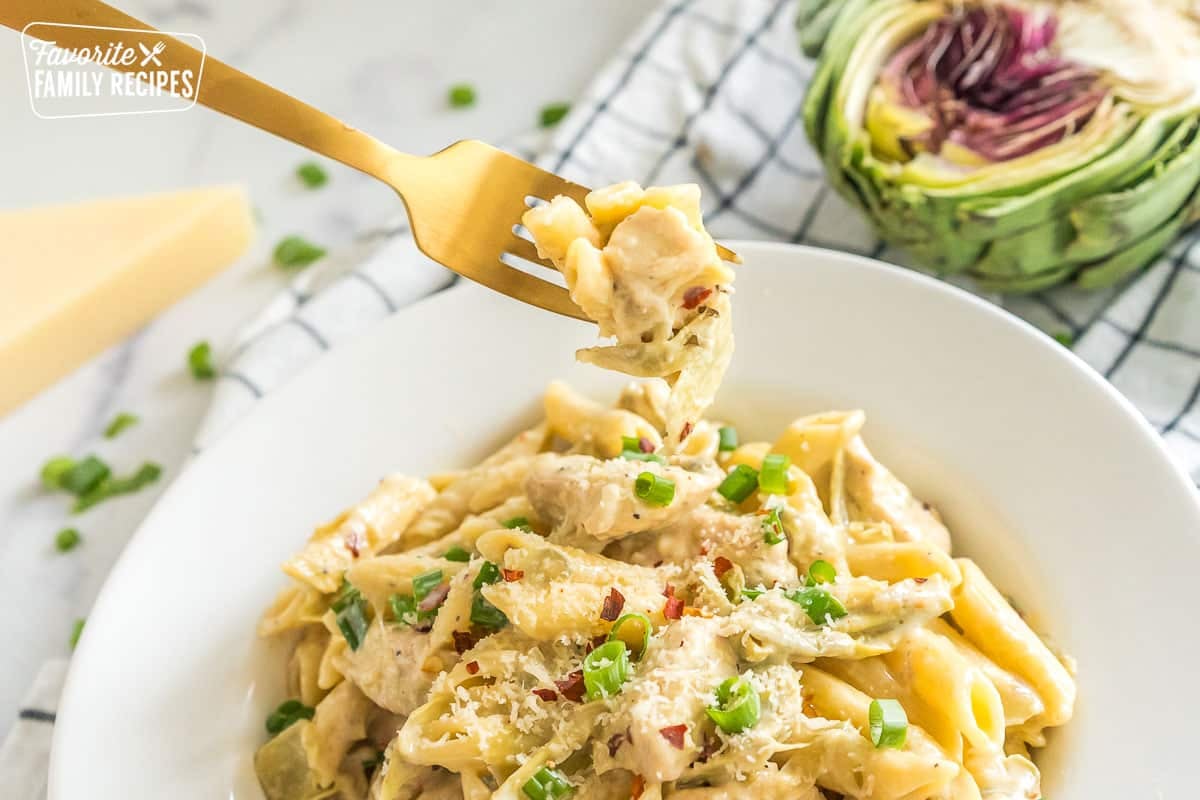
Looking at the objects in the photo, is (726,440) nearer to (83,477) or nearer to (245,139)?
(83,477)

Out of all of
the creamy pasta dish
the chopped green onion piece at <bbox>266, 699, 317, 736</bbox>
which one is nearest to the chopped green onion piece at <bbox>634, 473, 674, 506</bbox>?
the creamy pasta dish

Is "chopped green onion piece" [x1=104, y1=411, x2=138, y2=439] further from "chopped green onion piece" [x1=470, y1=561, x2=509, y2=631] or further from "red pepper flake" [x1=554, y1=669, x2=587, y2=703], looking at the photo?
"red pepper flake" [x1=554, y1=669, x2=587, y2=703]

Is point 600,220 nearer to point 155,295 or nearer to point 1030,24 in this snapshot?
point 1030,24

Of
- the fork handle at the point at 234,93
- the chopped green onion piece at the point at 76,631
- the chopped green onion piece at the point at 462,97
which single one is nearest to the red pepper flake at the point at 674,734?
the fork handle at the point at 234,93

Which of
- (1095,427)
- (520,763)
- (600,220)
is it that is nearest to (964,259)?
(1095,427)

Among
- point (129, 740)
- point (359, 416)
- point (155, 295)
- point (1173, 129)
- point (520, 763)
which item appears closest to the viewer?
point (520, 763)

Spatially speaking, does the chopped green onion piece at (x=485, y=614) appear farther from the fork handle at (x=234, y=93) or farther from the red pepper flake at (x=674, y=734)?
the fork handle at (x=234, y=93)

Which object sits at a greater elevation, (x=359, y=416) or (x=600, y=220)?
(x=600, y=220)
